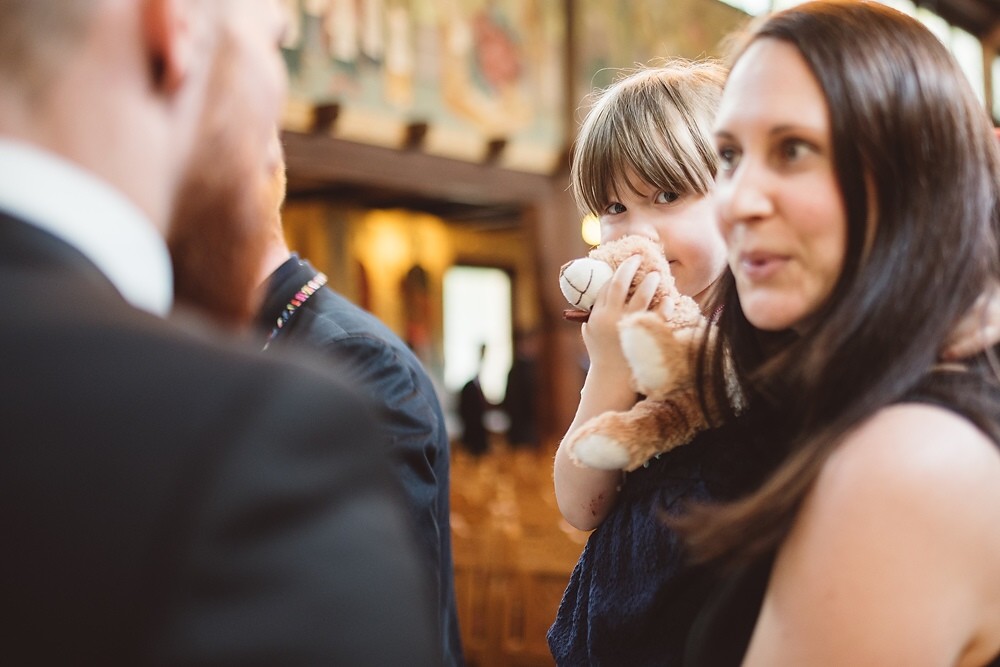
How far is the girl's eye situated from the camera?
1.34 metres

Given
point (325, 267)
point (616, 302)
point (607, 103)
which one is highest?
point (607, 103)

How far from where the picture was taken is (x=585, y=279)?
169cm

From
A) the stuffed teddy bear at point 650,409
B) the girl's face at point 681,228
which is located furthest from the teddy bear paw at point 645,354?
the girl's face at point 681,228

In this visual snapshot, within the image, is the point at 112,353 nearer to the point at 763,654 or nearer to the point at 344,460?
the point at 344,460

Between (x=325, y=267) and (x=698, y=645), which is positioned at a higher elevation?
(x=698, y=645)

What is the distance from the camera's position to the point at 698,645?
126 cm

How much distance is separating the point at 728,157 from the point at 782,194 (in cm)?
17

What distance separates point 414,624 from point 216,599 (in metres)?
0.16

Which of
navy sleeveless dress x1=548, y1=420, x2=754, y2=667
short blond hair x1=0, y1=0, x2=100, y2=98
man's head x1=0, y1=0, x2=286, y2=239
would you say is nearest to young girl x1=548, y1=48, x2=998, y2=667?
navy sleeveless dress x1=548, y1=420, x2=754, y2=667

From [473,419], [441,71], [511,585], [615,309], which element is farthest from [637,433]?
[473,419]

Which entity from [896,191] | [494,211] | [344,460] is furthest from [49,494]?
[494,211]

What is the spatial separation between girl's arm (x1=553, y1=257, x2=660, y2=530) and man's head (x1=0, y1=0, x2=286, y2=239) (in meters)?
0.81

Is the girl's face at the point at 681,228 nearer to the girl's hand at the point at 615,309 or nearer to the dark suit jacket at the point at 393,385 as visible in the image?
the girl's hand at the point at 615,309

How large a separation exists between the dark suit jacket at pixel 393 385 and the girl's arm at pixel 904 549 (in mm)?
1129
